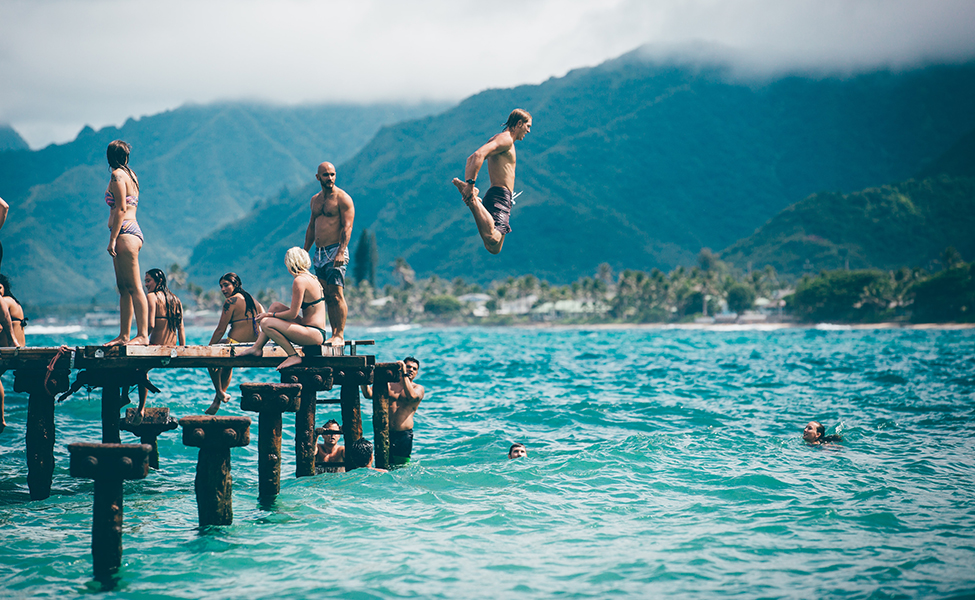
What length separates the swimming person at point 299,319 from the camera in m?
13.7

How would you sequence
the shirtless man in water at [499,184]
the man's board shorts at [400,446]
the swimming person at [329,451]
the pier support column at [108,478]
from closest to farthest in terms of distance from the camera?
1. the pier support column at [108,478]
2. the shirtless man in water at [499,184]
3. the swimming person at [329,451]
4. the man's board shorts at [400,446]

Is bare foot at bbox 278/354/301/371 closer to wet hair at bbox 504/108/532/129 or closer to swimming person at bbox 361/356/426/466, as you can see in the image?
swimming person at bbox 361/356/426/466

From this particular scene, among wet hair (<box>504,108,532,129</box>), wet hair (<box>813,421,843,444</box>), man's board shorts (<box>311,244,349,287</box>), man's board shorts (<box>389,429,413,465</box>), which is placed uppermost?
wet hair (<box>504,108,532,129</box>)

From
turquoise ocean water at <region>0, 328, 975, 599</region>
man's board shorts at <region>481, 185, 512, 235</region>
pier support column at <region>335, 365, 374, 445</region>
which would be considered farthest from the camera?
pier support column at <region>335, 365, 374, 445</region>

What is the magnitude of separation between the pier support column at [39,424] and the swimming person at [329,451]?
498 centimetres

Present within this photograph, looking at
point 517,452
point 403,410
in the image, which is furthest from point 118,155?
point 517,452

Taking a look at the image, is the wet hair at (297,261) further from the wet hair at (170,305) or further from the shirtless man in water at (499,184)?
the shirtless man in water at (499,184)

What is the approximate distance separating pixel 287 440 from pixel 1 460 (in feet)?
22.5

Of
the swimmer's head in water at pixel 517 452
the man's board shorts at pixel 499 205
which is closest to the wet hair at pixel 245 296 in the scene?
the swimmer's head in water at pixel 517 452

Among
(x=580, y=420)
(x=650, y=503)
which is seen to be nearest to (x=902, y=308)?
(x=580, y=420)

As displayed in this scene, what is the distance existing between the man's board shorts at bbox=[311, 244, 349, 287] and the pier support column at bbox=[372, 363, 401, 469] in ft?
8.21

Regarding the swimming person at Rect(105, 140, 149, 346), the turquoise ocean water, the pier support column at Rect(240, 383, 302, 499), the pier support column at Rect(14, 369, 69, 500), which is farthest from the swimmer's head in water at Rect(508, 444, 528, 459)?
the pier support column at Rect(14, 369, 69, 500)

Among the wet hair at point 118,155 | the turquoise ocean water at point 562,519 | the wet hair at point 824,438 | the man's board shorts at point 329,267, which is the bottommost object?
the turquoise ocean water at point 562,519

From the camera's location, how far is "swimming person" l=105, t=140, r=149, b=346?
1343 cm
